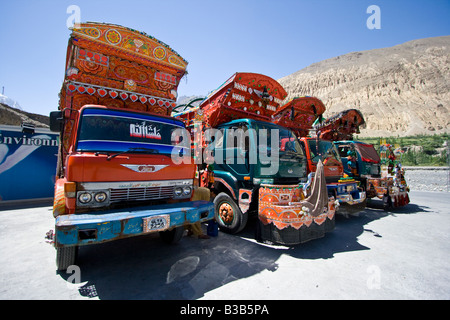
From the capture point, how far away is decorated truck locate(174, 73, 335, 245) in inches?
154

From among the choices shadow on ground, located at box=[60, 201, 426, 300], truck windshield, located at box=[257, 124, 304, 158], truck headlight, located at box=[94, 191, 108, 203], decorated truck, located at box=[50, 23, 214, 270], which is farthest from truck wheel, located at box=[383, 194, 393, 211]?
truck headlight, located at box=[94, 191, 108, 203]

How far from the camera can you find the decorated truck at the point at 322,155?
5.78 m

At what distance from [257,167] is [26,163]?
30.8ft

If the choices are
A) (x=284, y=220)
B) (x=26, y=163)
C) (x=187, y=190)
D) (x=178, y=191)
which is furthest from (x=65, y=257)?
(x=26, y=163)

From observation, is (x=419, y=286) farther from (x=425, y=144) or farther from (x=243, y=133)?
(x=425, y=144)

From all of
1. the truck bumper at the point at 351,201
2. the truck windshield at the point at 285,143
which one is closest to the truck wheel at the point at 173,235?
the truck windshield at the point at 285,143

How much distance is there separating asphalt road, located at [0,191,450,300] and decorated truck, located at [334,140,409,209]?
279cm

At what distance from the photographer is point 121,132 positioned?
136 inches

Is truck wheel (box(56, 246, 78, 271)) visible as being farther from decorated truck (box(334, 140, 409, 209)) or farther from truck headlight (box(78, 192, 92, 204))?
decorated truck (box(334, 140, 409, 209))

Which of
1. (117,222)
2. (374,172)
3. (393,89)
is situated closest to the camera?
(117,222)

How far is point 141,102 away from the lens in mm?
4695

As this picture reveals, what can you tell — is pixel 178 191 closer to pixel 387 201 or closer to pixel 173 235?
pixel 173 235

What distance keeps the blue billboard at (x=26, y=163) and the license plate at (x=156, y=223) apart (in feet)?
28.7

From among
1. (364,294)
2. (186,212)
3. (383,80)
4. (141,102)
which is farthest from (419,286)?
(383,80)
